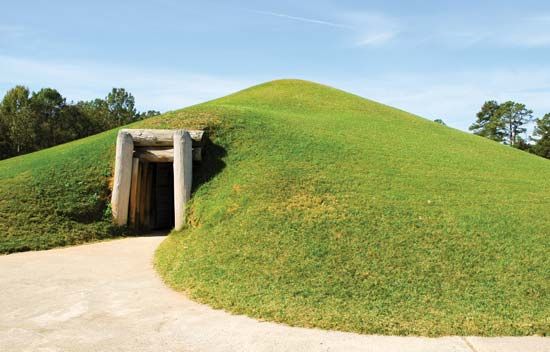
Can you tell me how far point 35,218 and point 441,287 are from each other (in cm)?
887

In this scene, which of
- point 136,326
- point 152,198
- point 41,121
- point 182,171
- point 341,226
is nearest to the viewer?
point 136,326

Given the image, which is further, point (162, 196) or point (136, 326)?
point (162, 196)

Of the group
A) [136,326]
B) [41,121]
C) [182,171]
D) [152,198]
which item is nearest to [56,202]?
[152,198]

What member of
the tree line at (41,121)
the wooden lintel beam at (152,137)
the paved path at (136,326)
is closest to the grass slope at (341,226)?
the paved path at (136,326)

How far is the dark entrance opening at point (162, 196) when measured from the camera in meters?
12.3

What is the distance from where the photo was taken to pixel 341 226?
7938 mm

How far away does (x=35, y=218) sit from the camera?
32.1ft

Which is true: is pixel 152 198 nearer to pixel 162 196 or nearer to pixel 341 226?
pixel 162 196

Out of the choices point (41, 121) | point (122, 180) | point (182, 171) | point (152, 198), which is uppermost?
point (41, 121)

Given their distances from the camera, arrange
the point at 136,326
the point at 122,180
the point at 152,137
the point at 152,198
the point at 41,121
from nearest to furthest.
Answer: the point at 136,326 → the point at 122,180 → the point at 152,137 → the point at 152,198 → the point at 41,121

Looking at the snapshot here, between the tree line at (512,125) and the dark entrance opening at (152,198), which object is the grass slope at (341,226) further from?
the tree line at (512,125)

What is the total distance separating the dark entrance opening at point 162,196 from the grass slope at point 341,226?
1427mm

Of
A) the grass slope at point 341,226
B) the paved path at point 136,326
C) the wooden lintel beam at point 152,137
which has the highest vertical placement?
the wooden lintel beam at point 152,137

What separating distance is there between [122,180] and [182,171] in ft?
5.25
